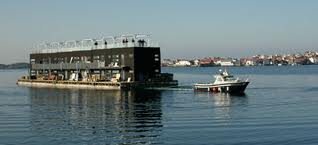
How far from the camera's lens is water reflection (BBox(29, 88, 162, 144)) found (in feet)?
115

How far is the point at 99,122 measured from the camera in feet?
142

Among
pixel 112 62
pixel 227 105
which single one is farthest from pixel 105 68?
pixel 227 105

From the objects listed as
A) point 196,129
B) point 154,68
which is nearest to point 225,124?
point 196,129

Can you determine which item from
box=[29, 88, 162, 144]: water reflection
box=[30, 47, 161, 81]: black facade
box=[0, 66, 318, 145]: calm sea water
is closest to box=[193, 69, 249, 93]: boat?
box=[0, 66, 318, 145]: calm sea water

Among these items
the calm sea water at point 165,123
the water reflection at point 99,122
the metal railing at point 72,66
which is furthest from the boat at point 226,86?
the metal railing at point 72,66

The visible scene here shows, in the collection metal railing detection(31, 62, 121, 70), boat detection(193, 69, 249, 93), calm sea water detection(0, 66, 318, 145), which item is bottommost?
calm sea water detection(0, 66, 318, 145)

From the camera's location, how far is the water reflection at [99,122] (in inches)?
1378

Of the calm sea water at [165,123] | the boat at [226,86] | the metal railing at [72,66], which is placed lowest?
the calm sea water at [165,123]

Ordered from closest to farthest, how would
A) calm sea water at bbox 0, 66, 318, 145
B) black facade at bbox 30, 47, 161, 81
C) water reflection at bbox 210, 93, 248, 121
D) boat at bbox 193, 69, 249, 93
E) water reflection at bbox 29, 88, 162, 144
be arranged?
calm sea water at bbox 0, 66, 318, 145 → water reflection at bbox 29, 88, 162, 144 → water reflection at bbox 210, 93, 248, 121 → boat at bbox 193, 69, 249, 93 → black facade at bbox 30, 47, 161, 81

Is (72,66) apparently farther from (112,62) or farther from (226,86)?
(226,86)

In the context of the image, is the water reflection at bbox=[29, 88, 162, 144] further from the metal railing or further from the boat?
the metal railing

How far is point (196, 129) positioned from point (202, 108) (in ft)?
54.1

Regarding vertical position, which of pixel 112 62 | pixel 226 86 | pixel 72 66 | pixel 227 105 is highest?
pixel 112 62

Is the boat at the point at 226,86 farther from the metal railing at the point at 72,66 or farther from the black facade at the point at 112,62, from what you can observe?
the metal railing at the point at 72,66
